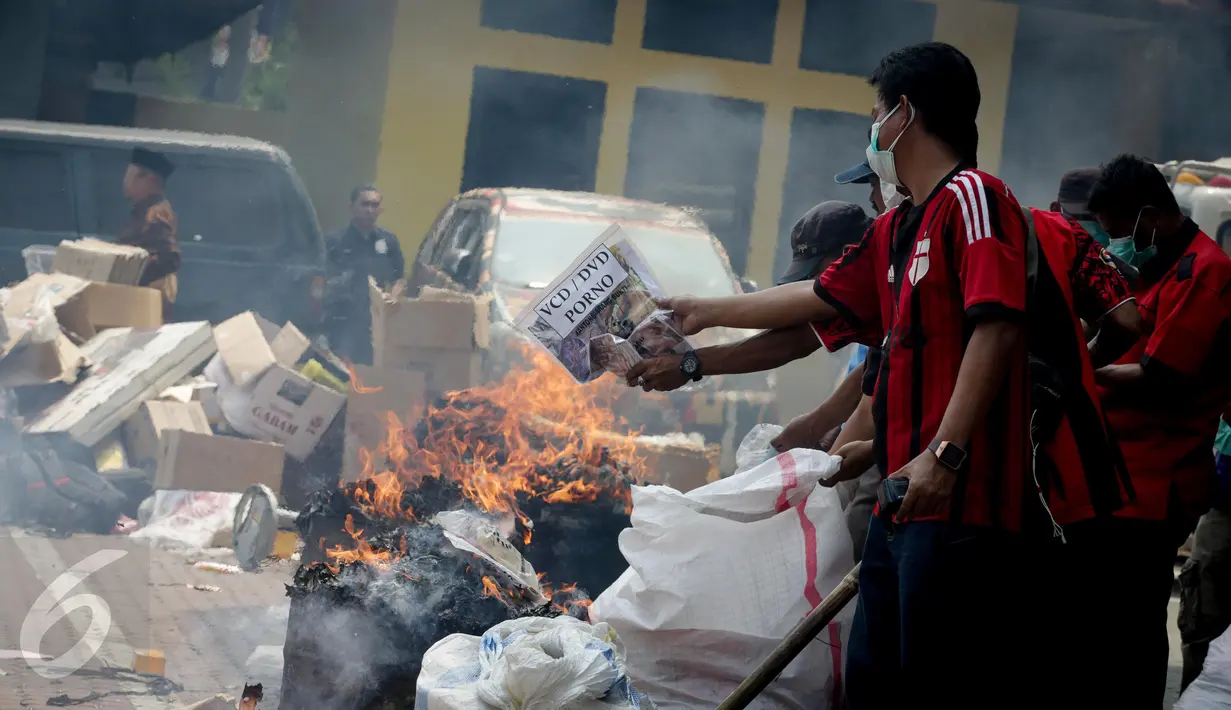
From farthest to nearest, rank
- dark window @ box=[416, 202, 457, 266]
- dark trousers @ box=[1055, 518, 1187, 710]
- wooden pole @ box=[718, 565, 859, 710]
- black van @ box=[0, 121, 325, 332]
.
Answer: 1. dark window @ box=[416, 202, 457, 266]
2. black van @ box=[0, 121, 325, 332]
3. wooden pole @ box=[718, 565, 859, 710]
4. dark trousers @ box=[1055, 518, 1187, 710]

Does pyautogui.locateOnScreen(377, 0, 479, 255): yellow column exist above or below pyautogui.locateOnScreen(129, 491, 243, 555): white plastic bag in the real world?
above

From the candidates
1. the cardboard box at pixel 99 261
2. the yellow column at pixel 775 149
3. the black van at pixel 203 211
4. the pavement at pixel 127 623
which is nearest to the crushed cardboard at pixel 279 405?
the pavement at pixel 127 623

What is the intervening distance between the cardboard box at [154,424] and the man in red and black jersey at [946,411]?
19.4 feet

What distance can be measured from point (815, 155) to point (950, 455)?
1371cm

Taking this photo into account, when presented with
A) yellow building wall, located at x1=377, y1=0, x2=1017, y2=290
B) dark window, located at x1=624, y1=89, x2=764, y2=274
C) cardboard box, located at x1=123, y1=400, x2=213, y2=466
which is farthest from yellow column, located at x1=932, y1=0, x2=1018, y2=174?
cardboard box, located at x1=123, y1=400, x2=213, y2=466

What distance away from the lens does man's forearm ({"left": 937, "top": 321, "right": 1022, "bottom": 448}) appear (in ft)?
8.36

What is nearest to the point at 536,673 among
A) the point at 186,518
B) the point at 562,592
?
the point at 562,592

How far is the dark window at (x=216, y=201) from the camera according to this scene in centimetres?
981

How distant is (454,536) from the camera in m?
4.16

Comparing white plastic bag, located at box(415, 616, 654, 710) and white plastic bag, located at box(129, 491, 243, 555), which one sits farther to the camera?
white plastic bag, located at box(129, 491, 243, 555)

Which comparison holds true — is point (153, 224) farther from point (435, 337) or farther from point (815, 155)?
point (815, 155)

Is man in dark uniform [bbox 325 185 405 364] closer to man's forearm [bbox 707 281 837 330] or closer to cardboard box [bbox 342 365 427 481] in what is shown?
cardboard box [bbox 342 365 427 481]

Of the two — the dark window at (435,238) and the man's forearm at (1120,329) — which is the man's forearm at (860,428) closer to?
the man's forearm at (1120,329)

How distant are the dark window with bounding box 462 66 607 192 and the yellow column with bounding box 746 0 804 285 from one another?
83.6 inches
